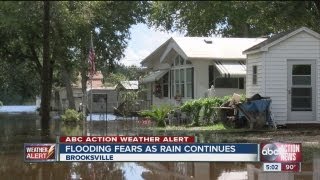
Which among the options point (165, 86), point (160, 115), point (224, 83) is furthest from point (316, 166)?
point (165, 86)

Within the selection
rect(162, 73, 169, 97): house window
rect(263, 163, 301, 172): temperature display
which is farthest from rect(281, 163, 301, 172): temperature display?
rect(162, 73, 169, 97): house window

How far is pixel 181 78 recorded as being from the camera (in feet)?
83.4

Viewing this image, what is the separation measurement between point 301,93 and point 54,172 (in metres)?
10.6

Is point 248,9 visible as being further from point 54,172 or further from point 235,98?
point 235,98

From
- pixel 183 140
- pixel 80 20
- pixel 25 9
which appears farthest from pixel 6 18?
pixel 183 140

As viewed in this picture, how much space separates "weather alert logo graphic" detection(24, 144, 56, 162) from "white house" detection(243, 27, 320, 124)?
514 inches

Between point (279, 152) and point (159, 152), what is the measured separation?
1.24 meters

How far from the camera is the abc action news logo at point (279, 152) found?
217 inches

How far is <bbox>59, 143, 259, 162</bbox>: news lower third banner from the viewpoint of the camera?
17.8 feet

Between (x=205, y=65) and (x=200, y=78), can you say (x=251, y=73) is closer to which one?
(x=205, y=65)

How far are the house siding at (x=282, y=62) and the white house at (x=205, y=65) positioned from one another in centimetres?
426

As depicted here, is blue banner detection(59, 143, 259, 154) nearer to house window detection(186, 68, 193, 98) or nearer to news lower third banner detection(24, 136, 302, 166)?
news lower third banner detection(24, 136, 302, 166)

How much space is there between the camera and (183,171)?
9.80 meters

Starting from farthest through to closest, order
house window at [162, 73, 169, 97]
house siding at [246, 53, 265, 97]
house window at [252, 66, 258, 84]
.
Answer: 1. house window at [162, 73, 169, 97]
2. house window at [252, 66, 258, 84]
3. house siding at [246, 53, 265, 97]
